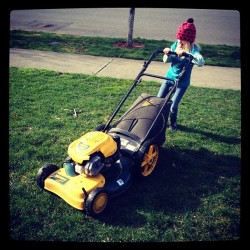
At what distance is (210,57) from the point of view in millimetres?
8391

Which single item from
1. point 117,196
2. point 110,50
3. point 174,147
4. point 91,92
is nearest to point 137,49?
point 110,50

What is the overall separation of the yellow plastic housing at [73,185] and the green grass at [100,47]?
17.3 ft

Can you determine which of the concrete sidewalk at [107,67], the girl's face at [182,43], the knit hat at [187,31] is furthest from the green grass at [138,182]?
the knit hat at [187,31]

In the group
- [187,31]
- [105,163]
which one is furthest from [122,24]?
[105,163]

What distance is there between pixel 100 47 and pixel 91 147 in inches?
239

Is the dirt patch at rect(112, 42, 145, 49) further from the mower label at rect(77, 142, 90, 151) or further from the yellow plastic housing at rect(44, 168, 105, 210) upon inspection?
the yellow plastic housing at rect(44, 168, 105, 210)

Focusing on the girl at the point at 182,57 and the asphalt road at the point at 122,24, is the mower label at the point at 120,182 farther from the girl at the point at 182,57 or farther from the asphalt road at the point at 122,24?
the asphalt road at the point at 122,24

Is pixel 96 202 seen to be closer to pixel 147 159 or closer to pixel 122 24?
pixel 147 159

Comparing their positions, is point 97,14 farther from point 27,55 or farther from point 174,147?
point 174,147

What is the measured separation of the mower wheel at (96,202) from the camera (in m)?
3.06

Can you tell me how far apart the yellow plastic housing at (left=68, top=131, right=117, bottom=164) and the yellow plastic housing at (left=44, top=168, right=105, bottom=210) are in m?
0.25

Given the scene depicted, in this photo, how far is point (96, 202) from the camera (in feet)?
10.3
